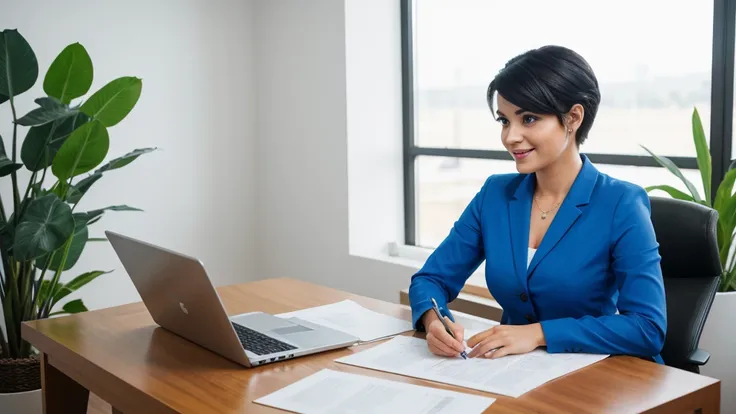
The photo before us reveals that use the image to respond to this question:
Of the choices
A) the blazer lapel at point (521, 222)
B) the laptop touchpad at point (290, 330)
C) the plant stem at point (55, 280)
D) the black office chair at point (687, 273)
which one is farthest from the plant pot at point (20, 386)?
the black office chair at point (687, 273)

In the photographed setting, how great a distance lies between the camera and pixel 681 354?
2.07 metres

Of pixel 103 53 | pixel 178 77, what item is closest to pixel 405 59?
pixel 178 77

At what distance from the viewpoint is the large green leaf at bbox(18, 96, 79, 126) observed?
2.94 m

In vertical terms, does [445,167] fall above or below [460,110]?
below

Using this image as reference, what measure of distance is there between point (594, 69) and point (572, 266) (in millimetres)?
1845

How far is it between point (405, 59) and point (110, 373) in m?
2.94

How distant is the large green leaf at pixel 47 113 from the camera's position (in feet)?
9.64

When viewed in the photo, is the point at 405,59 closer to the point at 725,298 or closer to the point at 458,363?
the point at 725,298

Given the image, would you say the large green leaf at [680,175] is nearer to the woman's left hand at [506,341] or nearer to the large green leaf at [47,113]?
the woman's left hand at [506,341]

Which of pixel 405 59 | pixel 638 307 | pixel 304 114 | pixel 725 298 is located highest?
pixel 405 59

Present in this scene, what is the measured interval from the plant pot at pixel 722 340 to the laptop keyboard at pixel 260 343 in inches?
59.5

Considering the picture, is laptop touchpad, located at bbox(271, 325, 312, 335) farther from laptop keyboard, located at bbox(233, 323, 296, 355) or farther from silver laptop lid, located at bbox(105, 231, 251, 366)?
silver laptop lid, located at bbox(105, 231, 251, 366)

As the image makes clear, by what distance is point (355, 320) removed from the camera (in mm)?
2059

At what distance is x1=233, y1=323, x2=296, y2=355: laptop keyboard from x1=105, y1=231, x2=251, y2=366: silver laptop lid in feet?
0.19
